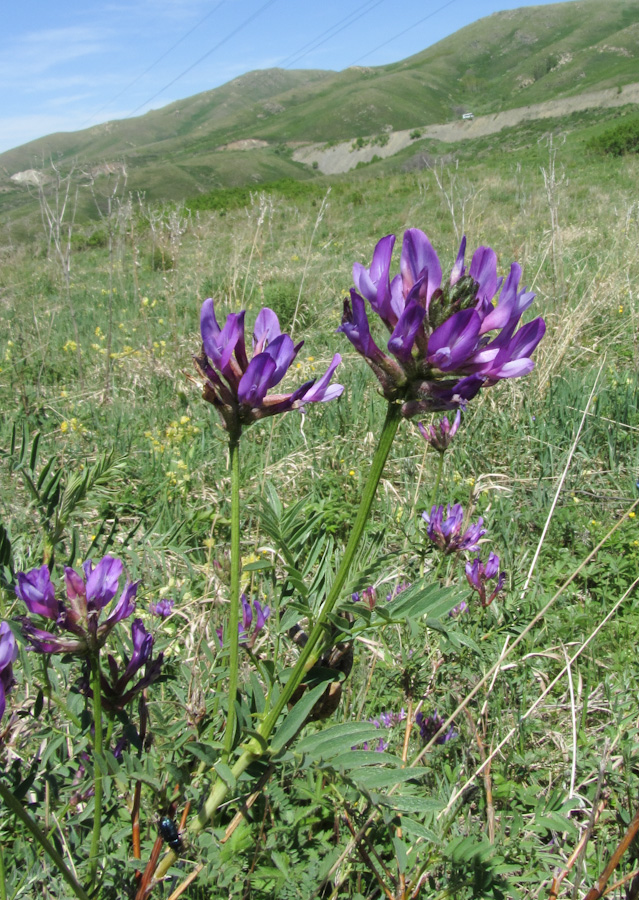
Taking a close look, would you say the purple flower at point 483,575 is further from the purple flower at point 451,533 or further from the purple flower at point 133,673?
the purple flower at point 133,673

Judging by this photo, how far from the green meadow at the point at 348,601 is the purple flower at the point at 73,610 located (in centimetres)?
12

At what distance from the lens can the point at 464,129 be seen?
55656mm

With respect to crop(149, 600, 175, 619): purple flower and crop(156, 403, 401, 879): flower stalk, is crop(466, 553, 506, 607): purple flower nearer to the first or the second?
crop(149, 600, 175, 619): purple flower

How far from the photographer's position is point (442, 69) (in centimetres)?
10162

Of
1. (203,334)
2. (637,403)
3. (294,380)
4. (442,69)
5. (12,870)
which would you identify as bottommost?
(637,403)

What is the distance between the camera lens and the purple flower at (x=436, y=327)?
0.67m

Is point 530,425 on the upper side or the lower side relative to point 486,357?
lower

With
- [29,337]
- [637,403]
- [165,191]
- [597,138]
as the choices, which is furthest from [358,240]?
[165,191]

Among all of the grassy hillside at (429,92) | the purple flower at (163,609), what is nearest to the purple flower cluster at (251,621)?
the purple flower at (163,609)

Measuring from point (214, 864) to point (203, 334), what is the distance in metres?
0.81

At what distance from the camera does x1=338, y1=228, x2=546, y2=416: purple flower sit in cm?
67

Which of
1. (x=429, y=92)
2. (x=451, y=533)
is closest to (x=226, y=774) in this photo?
(x=451, y=533)

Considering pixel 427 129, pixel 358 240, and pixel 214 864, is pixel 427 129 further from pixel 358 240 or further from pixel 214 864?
pixel 214 864

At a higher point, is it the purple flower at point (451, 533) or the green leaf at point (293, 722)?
the green leaf at point (293, 722)
